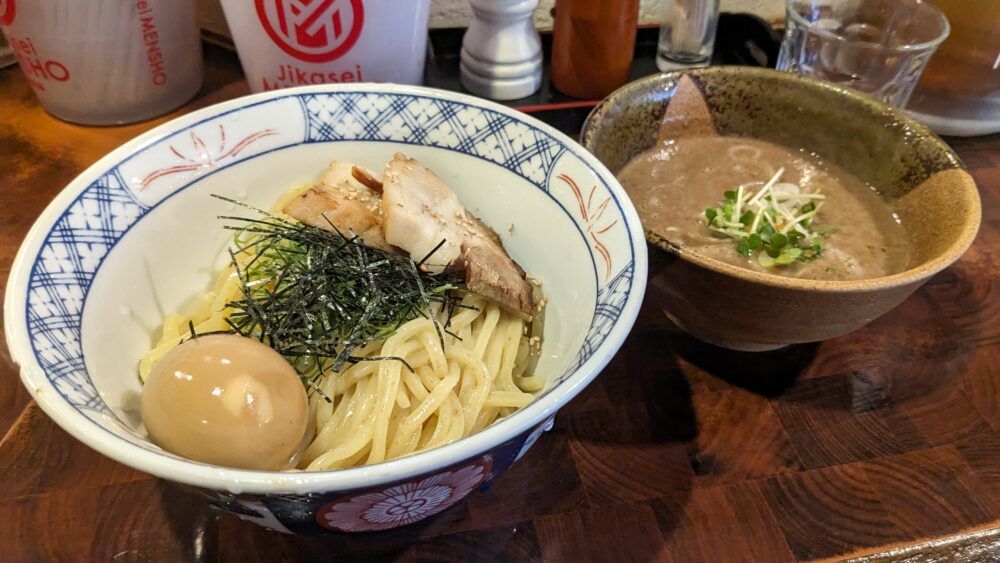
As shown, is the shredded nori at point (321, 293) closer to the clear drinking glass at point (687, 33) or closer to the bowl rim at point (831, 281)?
the bowl rim at point (831, 281)

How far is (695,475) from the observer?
45.0 inches

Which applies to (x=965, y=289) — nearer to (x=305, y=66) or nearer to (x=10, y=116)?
(x=305, y=66)

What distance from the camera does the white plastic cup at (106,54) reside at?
5.19 feet

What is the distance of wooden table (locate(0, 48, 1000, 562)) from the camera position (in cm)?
104

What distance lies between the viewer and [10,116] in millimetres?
A: 1854

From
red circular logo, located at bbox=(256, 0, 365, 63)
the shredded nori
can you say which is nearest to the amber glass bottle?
red circular logo, located at bbox=(256, 0, 365, 63)

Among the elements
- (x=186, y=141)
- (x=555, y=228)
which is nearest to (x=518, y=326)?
(x=555, y=228)

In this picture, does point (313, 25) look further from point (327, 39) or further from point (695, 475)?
point (695, 475)

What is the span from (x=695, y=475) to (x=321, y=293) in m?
0.70

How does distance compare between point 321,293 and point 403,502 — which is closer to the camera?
point 403,502

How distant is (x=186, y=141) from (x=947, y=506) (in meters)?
1.44

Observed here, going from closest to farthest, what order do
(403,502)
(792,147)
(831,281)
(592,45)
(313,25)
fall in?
(403,502) < (831,281) < (313,25) < (792,147) < (592,45)

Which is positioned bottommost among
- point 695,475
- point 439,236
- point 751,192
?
point 695,475

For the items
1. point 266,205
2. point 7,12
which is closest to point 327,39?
point 266,205
